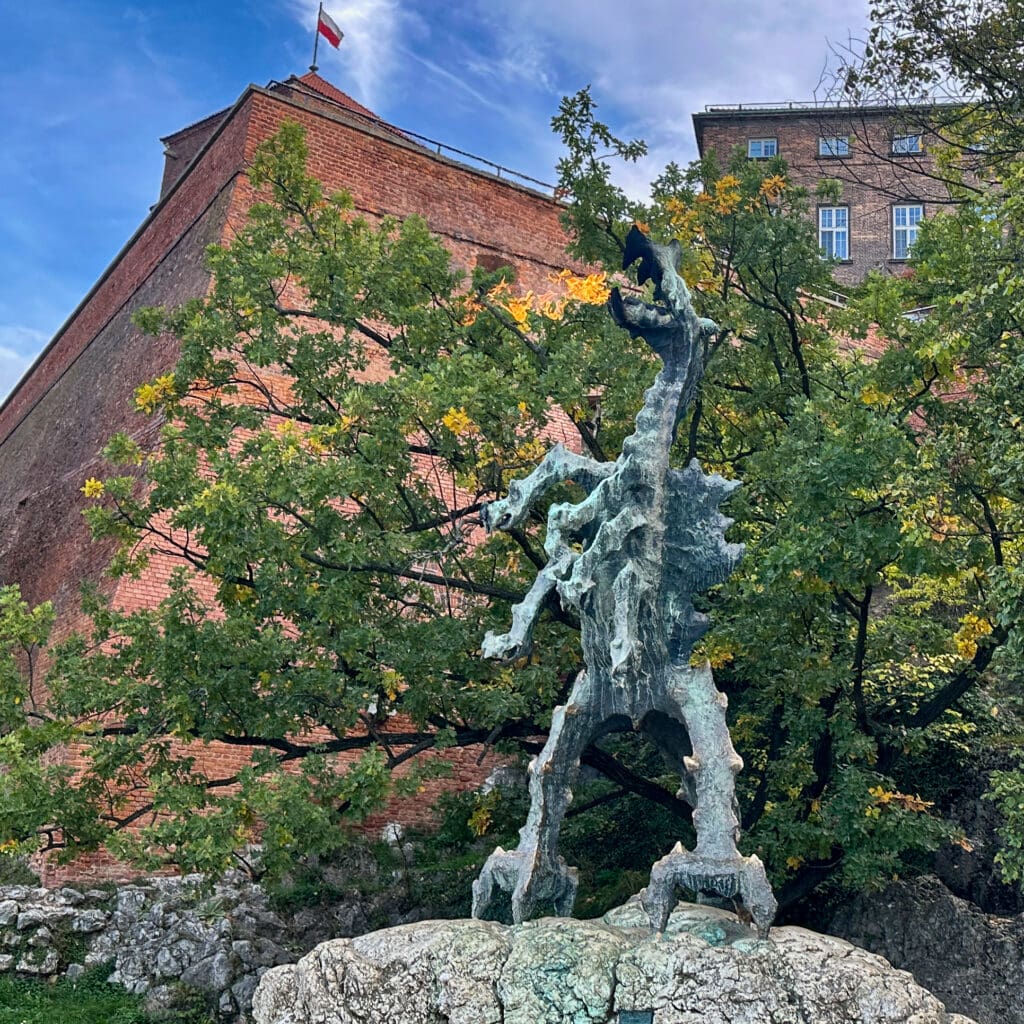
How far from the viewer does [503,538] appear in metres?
12.4

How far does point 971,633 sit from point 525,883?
5.34 metres

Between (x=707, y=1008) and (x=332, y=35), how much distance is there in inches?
1054

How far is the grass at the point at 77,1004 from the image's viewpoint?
41.2 ft

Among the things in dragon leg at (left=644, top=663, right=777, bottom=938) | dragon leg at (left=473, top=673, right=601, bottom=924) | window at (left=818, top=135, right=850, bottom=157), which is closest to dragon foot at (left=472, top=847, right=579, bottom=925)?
dragon leg at (left=473, top=673, right=601, bottom=924)

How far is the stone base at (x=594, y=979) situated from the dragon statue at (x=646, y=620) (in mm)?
255

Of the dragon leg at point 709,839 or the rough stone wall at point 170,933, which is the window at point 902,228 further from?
Result: the dragon leg at point 709,839

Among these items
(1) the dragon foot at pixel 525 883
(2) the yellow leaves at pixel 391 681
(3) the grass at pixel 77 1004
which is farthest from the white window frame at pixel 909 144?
(3) the grass at pixel 77 1004

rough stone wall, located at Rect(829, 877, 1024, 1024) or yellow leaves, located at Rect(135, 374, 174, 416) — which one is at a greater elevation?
yellow leaves, located at Rect(135, 374, 174, 416)

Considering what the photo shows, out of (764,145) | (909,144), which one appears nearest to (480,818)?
(909,144)

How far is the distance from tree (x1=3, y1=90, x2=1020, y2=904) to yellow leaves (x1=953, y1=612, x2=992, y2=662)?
35 mm

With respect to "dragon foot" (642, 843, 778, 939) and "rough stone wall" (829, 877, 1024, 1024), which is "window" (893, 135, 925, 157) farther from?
"dragon foot" (642, 843, 778, 939)

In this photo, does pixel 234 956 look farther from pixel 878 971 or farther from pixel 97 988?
pixel 878 971

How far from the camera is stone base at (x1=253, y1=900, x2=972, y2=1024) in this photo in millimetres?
6094

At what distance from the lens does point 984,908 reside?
13.0 m
